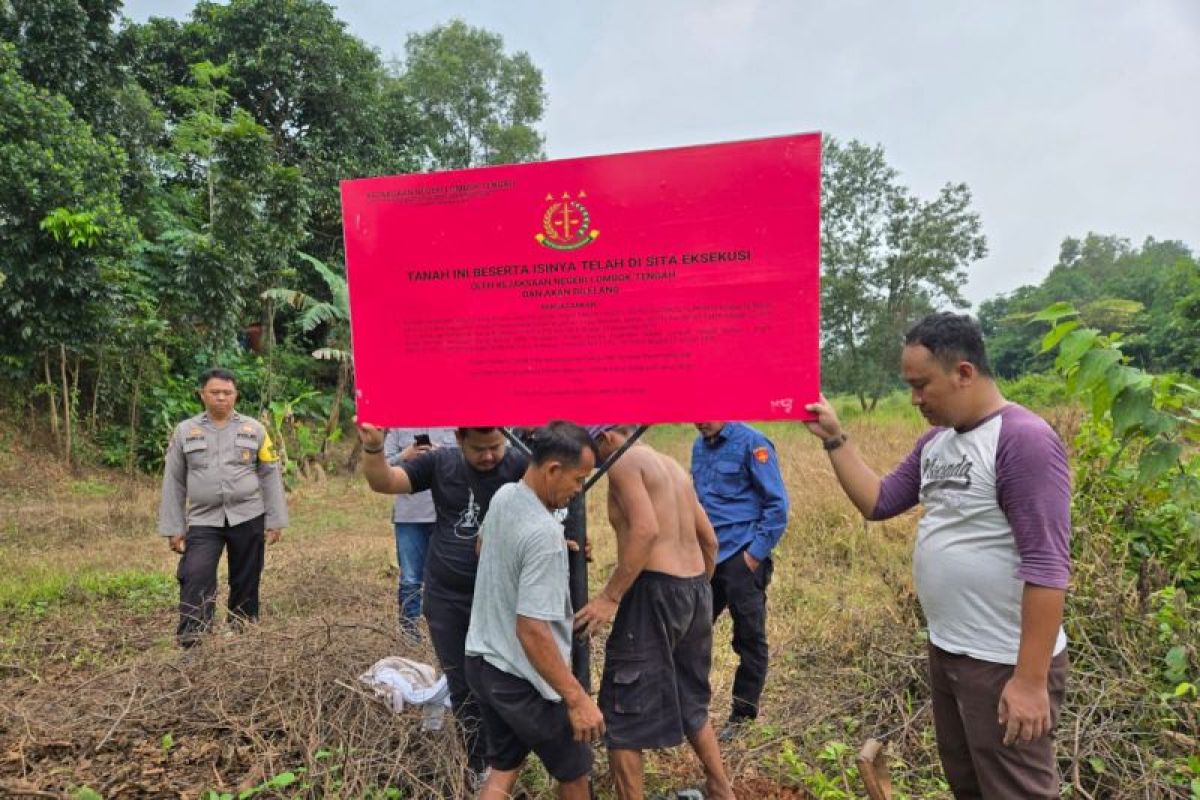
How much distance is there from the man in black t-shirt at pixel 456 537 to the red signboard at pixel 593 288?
589 millimetres

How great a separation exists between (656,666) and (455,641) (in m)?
0.84

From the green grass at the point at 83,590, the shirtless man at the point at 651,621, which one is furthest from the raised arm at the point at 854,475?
the green grass at the point at 83,590

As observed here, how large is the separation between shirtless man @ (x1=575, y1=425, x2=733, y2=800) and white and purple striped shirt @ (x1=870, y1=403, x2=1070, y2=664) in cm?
102

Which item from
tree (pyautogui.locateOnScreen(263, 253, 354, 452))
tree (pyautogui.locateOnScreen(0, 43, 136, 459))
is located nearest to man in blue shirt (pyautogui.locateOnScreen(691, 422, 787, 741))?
tree (pyautogui.locateOnScreen(263, 253, 354, 452))

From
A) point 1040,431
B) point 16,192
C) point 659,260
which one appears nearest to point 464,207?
point 659,260

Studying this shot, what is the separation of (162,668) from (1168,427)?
412 cm

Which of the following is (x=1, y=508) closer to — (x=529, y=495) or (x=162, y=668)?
(x=162, y=668)

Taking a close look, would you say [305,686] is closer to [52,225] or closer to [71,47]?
[52,225]

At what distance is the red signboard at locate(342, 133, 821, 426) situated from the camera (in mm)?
2215

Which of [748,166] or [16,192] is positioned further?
[16,192]

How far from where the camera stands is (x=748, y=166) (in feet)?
7.28

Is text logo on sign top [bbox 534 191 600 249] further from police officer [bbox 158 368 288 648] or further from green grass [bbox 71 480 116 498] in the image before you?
green grass [bbox 71 480 116 498]

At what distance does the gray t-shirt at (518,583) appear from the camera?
233cm

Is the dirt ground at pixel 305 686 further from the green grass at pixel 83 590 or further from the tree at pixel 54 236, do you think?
the tree at pixel 54 236
